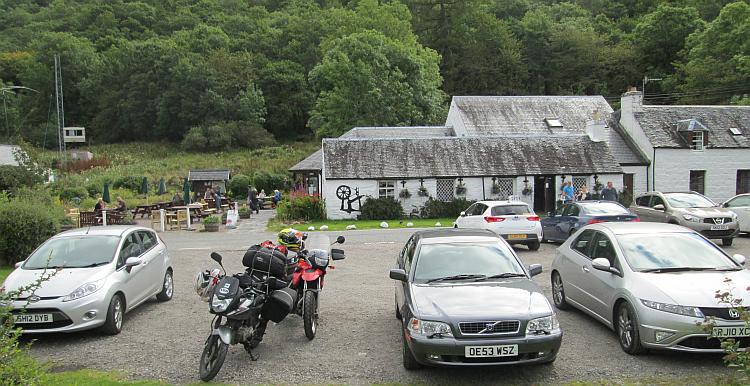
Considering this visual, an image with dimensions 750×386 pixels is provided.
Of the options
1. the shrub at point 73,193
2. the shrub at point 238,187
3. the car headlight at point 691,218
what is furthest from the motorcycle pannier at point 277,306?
the shrub at point 238,187

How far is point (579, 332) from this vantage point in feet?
26.1

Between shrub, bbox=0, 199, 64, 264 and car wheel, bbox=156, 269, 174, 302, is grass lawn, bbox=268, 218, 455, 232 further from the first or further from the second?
car wheel, bbox=156, 269, 174, 302

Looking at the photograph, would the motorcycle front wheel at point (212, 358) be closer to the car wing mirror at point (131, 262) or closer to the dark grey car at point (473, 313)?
the dark grey car at point (473, 313)

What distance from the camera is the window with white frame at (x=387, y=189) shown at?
30.8 metres

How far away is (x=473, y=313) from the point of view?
235 inches

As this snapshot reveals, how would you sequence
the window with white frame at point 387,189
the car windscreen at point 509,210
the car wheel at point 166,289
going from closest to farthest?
the car wheel at point 166,289, the car windscreen at point 509,210, the window with white frame at point 387,189

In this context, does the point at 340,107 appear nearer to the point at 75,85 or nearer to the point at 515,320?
the point at 515,320

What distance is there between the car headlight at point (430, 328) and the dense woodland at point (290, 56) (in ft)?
157

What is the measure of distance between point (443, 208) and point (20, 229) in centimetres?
2059

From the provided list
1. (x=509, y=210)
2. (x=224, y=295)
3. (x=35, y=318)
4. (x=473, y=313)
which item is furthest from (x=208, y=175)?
(x=473, y=313)

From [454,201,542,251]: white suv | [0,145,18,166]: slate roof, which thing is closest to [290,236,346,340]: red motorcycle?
[454,201,542,251]: white suv

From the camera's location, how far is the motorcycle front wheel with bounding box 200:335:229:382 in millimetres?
6262

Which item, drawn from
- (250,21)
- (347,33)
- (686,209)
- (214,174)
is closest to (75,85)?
(250,21)

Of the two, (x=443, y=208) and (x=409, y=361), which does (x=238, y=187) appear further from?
(x=409, y=361)
